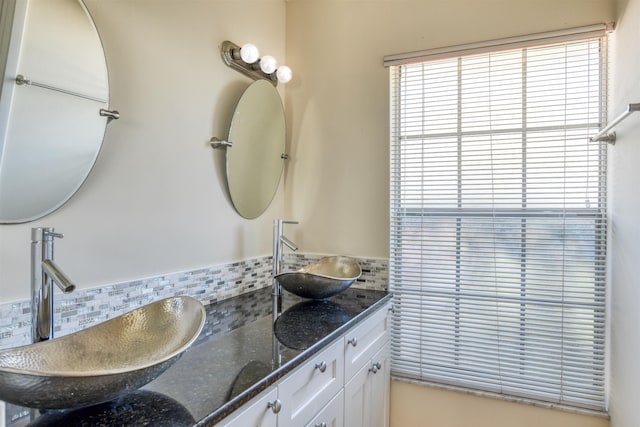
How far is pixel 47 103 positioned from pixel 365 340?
4.61 feet

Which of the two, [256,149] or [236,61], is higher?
[236,61]

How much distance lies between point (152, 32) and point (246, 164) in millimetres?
686

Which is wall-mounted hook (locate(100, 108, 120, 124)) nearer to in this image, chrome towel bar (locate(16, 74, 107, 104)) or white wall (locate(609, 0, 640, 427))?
chrome towel bar (locate(16, 74, 107, 104))

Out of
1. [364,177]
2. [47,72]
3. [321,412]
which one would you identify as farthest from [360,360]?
[47,72]

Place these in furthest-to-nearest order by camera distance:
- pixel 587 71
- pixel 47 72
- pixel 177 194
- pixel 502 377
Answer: pixel 502 377
pixel 587 71
pixel 177 194
pixel 47 72

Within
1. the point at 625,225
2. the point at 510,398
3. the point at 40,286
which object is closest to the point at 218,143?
the point at 40,286

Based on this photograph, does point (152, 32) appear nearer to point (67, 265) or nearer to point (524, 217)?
point (67, 265)

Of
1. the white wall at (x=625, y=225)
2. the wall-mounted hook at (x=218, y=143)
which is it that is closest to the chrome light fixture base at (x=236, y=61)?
the wall-mounted hook at (x=218, y=143)

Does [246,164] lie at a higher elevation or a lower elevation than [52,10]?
lower

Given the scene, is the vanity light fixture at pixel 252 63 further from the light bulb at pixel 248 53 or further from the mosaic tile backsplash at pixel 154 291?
the mosaic tile backsplash at pixel 154 291

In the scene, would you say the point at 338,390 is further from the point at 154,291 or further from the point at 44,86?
the point at 44,86

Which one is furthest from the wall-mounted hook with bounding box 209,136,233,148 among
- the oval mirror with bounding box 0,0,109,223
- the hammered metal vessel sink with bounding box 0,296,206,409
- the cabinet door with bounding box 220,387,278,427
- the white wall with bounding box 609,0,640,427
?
the white wall with bounding box 609,0,640,427

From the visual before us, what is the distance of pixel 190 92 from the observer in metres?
1.51

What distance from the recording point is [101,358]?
95cm
